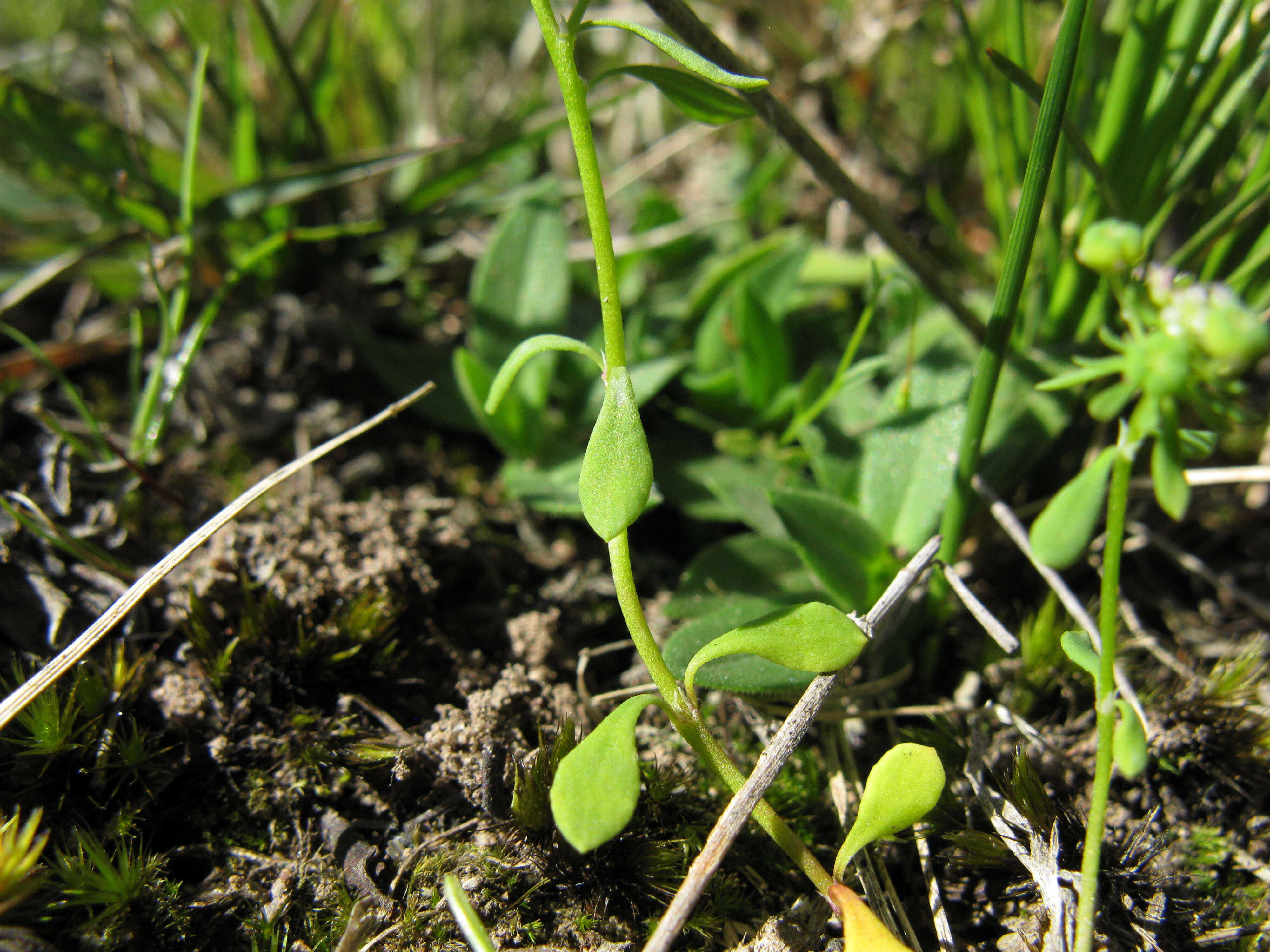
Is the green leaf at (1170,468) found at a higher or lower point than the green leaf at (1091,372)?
lower

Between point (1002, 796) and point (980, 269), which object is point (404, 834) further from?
point (980, 269)

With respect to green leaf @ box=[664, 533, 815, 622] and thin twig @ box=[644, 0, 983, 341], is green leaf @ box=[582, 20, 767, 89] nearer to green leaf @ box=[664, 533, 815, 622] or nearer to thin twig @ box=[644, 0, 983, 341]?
thin twig @ box=[644, 0, 983, 341]

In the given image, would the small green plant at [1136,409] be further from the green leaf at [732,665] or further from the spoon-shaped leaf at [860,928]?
the green leaf at [732,665]

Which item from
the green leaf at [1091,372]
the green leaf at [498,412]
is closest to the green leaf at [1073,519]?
the green leaf at [1091,372]

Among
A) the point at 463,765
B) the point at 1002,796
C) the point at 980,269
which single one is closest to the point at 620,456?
the point at 463,765

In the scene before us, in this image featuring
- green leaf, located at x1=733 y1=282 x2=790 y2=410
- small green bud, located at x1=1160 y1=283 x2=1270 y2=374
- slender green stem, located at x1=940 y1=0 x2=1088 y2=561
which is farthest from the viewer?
green leaf, located at x1=733 y1=282 x2=790 y2=410

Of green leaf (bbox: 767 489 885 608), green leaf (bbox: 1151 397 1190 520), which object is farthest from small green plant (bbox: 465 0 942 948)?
green leaf (bbox: 1151 397 1190 520)

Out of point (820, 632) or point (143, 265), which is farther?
point (143, 265)
